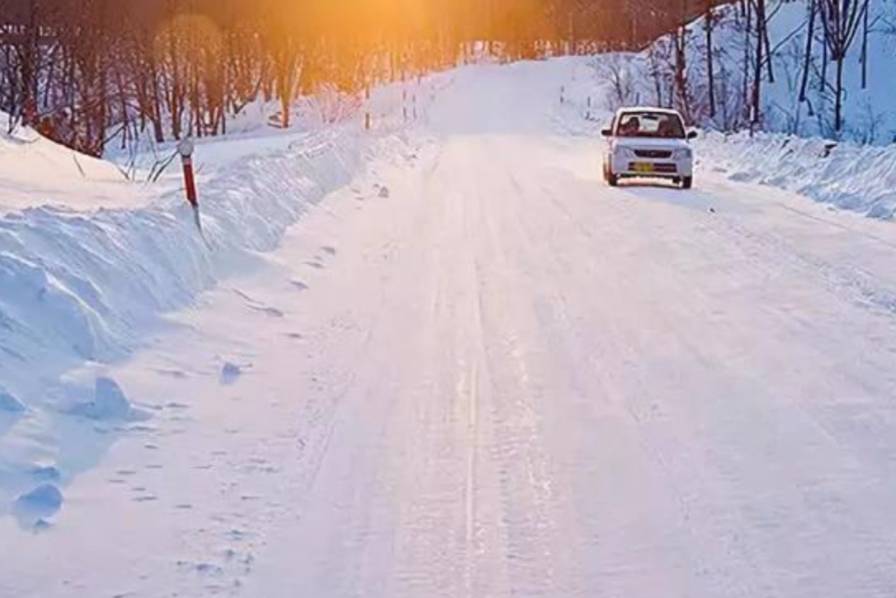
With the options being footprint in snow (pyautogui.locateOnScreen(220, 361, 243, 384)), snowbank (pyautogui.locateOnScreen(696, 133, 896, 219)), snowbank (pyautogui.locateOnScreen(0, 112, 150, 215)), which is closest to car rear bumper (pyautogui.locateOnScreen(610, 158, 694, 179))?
snowbank (pyautogui.locateOnScreen(696, 133, 896, 219))

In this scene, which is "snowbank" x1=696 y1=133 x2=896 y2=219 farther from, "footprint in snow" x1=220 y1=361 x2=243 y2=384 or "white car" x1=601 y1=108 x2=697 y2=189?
"footprint in snow" x1=220 y1=361 x2=243 y2=384

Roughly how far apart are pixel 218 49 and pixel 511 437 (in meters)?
58.7

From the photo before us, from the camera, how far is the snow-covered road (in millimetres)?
4449

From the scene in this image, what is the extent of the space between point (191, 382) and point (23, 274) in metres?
1.36

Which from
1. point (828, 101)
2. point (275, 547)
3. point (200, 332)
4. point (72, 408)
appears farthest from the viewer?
point (828, 101)

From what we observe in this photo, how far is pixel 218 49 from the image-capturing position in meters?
61.5

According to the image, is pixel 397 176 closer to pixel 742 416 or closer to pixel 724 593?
pixel 742 416

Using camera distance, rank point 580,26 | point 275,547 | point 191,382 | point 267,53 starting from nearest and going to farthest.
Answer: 1. point 275,547
2. point 191,382
3. point 267,53
4. point 580,26


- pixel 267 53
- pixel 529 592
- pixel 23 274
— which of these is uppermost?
pixel 267 53

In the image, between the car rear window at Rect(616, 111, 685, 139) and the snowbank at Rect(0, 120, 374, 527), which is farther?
the car rear window at Rect(616, 111, 685, 139)

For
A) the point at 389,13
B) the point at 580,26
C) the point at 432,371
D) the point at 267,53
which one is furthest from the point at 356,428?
the point at 580,26

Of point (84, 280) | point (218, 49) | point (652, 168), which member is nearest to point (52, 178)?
point (84, 280)

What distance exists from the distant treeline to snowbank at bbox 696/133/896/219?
13.9 meters

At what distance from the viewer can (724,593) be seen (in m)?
4.17
